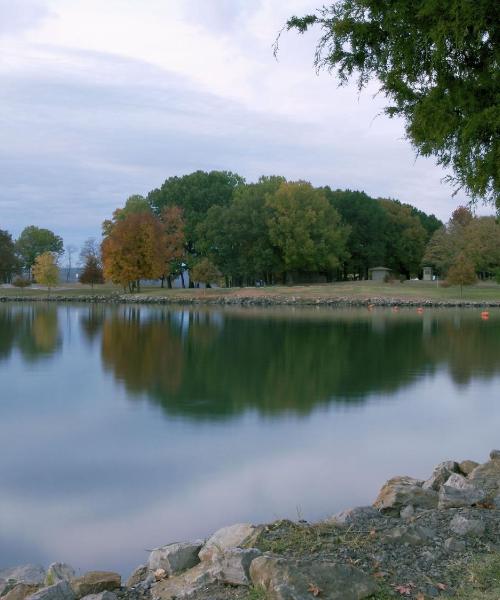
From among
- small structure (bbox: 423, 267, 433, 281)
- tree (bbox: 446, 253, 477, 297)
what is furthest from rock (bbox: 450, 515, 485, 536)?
small structure (bbox: 423, 267, 433, 281)

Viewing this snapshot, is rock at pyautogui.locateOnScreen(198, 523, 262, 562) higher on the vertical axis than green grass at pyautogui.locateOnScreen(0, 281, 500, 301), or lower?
lower

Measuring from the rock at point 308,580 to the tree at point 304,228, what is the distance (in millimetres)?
64213

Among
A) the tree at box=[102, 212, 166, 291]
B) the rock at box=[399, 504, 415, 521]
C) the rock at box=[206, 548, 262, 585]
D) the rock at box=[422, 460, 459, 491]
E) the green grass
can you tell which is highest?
the tree at box=[102, 212, 166, 291]

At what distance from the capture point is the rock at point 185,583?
4.98 meters

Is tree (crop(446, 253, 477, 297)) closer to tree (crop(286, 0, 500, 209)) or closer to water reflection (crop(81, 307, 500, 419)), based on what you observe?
water reflection (crop(81, 307, 500, 419))

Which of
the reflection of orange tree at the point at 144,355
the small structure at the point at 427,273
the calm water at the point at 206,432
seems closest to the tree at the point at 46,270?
the reflection of orange tree at the point at 144,355

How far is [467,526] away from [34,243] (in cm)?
11421

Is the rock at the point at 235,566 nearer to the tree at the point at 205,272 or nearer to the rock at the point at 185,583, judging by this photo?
the rock at the point at 185,583

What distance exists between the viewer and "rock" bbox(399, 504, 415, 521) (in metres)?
6.77

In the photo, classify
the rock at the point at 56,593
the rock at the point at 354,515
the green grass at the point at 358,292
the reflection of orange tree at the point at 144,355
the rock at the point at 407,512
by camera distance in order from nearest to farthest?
the rock at the point at 56,593 → the rock at the point at 354,515 → the rock at the point at 407,512 → the reflection of orange tree at the point at 144,355 → the green grass at the point at 358,292

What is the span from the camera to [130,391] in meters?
17.1

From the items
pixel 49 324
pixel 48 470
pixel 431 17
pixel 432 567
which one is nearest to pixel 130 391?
pixel 48 470

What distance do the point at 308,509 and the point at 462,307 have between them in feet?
175

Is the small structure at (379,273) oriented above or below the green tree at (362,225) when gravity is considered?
below
